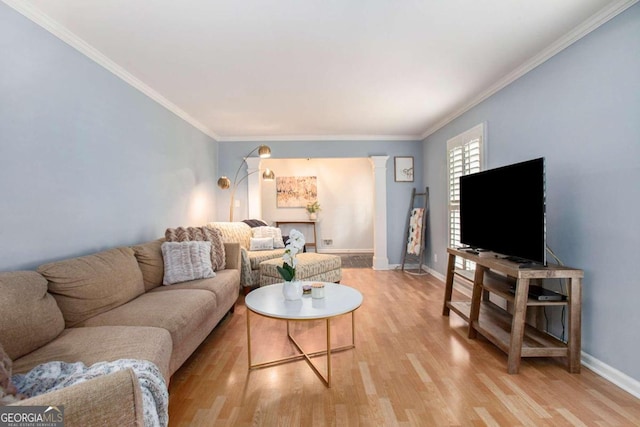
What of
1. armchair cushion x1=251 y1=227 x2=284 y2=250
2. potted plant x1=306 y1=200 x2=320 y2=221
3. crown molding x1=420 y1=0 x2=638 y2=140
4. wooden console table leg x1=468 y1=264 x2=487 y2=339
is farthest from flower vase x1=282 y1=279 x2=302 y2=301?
potted plant x1=306 y1=200 x2=320 y2=221

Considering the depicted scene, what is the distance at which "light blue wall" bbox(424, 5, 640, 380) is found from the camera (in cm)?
187

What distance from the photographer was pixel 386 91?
329 cm

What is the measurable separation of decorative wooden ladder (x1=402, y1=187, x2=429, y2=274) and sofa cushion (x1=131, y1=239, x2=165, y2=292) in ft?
12.8

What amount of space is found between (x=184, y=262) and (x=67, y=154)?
4.00ft

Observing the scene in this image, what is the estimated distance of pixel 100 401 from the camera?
83cm

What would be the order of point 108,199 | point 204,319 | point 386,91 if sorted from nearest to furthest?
point 204,319
point 108,199
point 386,91

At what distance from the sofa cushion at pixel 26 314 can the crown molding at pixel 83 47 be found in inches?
63.9

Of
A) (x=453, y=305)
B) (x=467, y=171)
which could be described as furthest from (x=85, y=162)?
(x=467, y=171)

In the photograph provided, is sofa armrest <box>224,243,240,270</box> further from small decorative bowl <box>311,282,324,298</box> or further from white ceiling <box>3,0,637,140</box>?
white ceiling <box>3,0,637,140</box>

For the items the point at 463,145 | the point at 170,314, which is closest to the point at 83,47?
the point at 170,314

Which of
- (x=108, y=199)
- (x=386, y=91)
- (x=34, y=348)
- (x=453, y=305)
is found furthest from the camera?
(x=386, y=91)

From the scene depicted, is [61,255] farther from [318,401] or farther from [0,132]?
[318,401]

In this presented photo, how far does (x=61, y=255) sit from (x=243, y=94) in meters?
2.23

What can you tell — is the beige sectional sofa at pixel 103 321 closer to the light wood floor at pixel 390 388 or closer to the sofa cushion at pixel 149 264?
the sofa cushion at pixel 149 264
